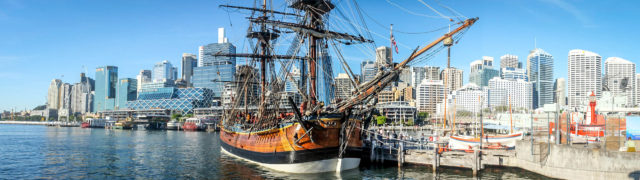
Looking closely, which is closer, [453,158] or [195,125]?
[453,158]

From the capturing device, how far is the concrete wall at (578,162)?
77.0 ft

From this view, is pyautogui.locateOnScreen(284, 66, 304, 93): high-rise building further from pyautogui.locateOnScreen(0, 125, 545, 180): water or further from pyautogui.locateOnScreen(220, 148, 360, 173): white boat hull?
pyautogui.locateOnScreen(0, 125, 545, 180): water

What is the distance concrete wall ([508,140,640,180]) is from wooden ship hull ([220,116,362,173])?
452 inches

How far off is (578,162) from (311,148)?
1580cm

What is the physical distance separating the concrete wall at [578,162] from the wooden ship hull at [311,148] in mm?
11478

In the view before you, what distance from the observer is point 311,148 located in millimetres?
29266

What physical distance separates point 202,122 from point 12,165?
99.9m

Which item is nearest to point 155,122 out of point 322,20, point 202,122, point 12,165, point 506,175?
point 202,122

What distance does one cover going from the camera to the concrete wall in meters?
23.5

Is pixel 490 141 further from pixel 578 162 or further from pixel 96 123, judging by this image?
pixel 96 123

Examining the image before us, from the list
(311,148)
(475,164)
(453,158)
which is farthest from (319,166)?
(475,164)

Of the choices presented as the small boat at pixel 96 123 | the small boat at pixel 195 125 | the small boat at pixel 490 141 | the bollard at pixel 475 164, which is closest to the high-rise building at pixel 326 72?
the bollard at pixel 475 164

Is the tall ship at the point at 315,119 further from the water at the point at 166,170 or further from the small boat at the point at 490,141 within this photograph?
the small boat at the point at 490,141

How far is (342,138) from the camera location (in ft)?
99.4
